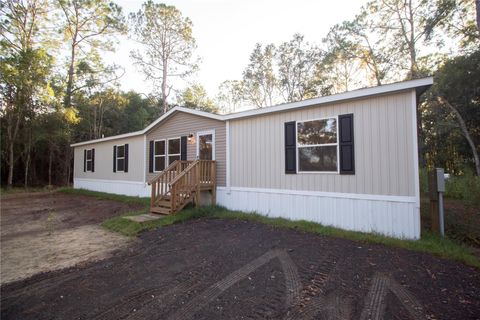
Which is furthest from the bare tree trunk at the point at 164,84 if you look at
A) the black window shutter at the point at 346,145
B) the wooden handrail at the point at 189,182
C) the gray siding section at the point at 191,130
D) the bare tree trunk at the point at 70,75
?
the black window shutter at the point at 346,145

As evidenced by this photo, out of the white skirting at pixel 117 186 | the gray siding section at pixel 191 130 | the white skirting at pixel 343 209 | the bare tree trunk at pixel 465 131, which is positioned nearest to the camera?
the white skirting at pixel 343 209

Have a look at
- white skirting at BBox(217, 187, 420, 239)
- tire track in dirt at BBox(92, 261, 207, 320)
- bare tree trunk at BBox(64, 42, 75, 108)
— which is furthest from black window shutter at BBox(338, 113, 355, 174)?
bare tree trunk at BBox(64, 42, 75, 108)

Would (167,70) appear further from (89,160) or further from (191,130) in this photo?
(191,130)

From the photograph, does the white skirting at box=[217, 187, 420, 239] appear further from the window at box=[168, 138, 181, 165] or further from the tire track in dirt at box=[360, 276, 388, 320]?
the window at box=[168, 138, 181, 165]

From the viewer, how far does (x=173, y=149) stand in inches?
353

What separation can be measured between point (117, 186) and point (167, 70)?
10.4m

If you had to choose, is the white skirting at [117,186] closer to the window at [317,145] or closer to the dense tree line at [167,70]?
the dense tree line at [167,70]

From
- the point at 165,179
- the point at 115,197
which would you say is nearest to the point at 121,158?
the point at 115,197

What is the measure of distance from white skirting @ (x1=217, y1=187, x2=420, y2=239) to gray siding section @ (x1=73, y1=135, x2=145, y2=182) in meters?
5.49

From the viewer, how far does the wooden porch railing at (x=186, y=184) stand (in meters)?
6.52

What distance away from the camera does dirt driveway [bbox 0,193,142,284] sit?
3646 millimetres

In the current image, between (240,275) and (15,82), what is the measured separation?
51.1ft

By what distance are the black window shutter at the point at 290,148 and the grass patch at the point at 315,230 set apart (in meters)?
1.26

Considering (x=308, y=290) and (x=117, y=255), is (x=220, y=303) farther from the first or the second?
(x=117, y=255)
